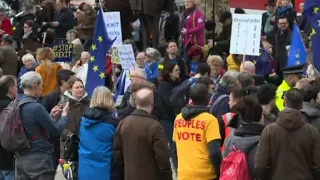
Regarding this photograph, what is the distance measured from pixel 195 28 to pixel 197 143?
7.66 m

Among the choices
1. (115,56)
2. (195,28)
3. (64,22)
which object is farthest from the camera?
(64,22)

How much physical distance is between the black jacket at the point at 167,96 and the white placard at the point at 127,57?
4.22 feet

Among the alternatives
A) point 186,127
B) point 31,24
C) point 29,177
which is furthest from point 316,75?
point 31,24

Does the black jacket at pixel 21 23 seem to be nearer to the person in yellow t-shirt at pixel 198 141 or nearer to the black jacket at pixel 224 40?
the black jacket at pixel 224 40

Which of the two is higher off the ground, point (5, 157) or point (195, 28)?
point (195, 28)

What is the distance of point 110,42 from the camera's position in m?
13.9

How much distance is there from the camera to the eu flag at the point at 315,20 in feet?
41.5

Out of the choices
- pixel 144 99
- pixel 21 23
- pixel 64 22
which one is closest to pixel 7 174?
pixel 144 99

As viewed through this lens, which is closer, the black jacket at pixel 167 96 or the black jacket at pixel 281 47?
the black jacket at pixel 167 96

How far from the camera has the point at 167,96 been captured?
13453 mm

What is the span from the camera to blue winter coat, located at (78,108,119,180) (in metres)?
10.6

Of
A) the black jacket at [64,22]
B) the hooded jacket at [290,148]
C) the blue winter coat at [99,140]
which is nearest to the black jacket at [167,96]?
the blue winter coat at [99,140]

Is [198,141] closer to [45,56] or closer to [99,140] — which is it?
[99,140]

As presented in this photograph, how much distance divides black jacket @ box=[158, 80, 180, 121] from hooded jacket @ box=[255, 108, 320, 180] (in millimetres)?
4328
